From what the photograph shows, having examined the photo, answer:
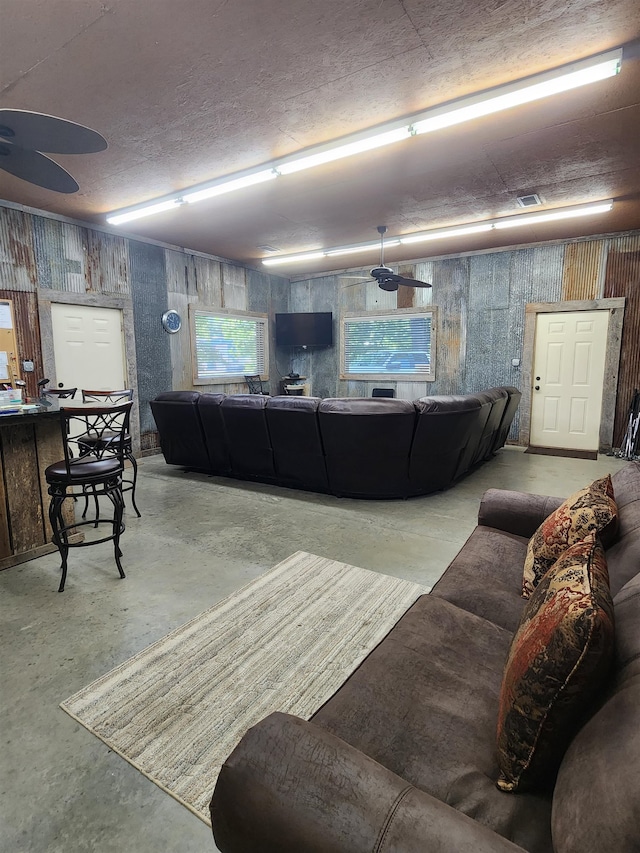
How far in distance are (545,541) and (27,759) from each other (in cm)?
191

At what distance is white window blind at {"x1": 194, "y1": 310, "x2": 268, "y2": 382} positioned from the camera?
708 centimetres

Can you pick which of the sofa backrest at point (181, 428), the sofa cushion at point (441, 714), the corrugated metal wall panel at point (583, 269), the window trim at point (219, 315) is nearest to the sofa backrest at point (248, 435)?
the sofa backrest at point (181, 428)

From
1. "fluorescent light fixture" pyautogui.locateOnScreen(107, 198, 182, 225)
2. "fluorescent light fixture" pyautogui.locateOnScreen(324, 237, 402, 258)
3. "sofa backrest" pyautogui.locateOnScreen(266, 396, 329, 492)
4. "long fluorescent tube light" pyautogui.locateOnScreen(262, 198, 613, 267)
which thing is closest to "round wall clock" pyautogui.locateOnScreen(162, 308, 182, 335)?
"fluorescent light fixture" pyautogui.locateOnScreen(107, 198, 182, 225)

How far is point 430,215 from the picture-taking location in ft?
17.2

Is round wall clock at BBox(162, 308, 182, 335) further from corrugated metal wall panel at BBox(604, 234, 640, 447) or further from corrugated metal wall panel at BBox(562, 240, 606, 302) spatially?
corrugated metal wall panel at BBox(604, 234, 640, 447)

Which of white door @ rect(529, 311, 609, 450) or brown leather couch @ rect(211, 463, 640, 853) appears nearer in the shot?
brown leather couch @ rect(211, 463, 640, 853)

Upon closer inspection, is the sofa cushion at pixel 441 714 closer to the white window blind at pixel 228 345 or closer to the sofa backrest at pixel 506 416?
the sofa backrest at pixel 506 416

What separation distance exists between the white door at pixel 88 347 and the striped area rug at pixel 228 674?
13.3 feet

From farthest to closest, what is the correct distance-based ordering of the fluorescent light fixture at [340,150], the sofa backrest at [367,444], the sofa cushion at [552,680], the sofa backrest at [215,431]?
1. the sofa backrest at [215,431]
2. the sofa backrest at [367,444]
3. the fluorescent light fixture at [340,150]
4. the sofa cushion at [552,680]

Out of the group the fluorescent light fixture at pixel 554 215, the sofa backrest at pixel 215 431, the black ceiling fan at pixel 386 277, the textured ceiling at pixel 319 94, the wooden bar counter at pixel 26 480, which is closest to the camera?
the textured ceiling at pixel 319 94

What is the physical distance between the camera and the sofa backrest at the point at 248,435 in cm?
423

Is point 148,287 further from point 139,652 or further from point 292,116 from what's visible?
point 139,652

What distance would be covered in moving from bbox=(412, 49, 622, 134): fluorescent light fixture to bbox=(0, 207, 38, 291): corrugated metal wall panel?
4.15 meters

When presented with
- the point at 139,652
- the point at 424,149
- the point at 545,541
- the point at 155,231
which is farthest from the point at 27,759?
the point at 155,231
